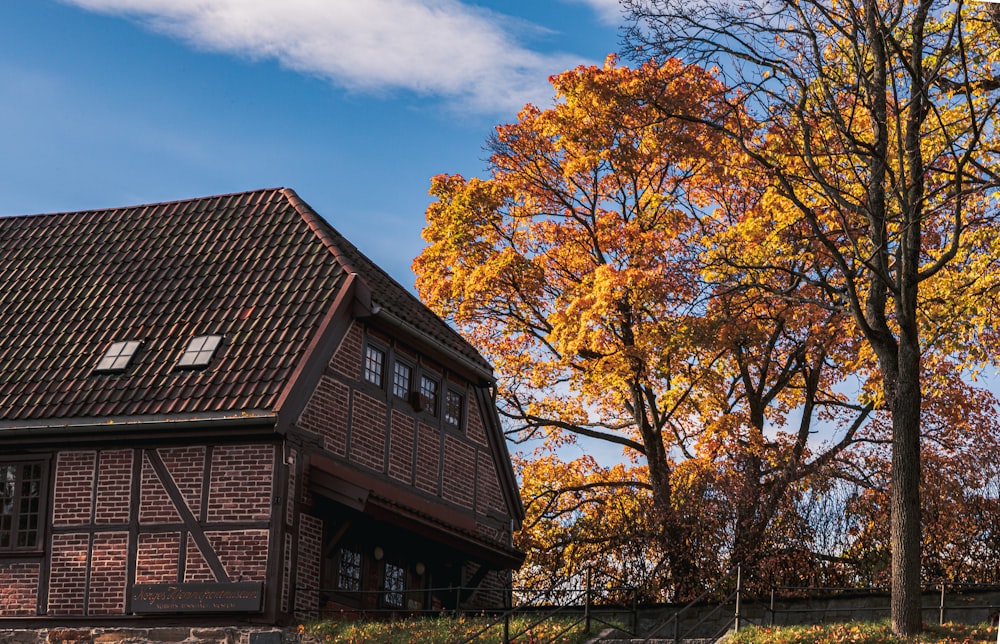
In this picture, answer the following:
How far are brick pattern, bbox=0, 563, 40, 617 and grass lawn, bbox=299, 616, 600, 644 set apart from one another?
452cm

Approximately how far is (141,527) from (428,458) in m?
5.72

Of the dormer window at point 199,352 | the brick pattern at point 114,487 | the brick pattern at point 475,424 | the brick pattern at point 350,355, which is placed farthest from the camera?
the brick pattern at point 475,424

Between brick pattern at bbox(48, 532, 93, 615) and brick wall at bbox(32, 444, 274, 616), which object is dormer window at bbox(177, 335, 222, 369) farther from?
brick pattern at bbox(48, 532, 93, 615)

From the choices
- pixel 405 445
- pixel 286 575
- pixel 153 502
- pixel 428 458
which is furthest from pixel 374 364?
pixel 153 502

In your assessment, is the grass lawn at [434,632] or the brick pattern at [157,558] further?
the brick pattern at [157,558]

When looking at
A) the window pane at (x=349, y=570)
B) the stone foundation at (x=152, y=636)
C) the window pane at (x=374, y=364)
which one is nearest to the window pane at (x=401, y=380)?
the window pane at (x=374, y=364)

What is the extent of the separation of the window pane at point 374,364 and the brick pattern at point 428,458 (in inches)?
61.6

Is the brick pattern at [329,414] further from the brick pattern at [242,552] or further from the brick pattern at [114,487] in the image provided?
the brick pattern at [114,487]

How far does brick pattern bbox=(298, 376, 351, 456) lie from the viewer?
68.3ft

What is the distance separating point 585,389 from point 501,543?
511 cm

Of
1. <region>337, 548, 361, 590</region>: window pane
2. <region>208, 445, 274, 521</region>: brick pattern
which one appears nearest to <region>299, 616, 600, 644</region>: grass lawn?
<region>337, 548, 361, 590</region>: window pane

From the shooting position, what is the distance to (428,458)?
79.2 ft

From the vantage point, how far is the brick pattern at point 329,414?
2081cm

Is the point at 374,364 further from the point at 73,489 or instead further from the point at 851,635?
the point at 851,635
